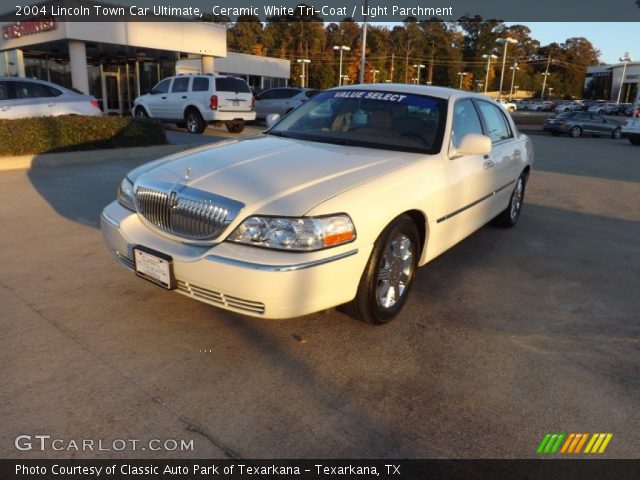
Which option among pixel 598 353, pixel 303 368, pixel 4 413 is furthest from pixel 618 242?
pixel 4 413

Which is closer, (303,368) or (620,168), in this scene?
(303,368)

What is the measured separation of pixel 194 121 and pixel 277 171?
13.1 metres

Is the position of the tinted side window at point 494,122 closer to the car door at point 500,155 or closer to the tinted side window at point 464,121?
the car door at point 500,155

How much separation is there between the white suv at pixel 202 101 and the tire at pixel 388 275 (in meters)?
12.3

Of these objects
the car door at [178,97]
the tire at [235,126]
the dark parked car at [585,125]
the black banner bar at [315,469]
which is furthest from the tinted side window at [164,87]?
the dark parked car at [585,125]

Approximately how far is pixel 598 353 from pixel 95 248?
173 inches

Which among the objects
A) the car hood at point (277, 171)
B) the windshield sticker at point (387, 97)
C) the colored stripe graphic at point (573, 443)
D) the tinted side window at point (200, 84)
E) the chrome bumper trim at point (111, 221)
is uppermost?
the tinted side window at point (200, 84)

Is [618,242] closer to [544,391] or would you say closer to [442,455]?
[544,391]

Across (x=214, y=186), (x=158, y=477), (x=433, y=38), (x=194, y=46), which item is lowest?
(x=158, y=477)

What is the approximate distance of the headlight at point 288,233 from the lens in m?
2.80

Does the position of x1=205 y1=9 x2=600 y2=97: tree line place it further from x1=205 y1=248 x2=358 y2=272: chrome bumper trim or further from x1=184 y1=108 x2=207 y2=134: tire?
x1=205 y1=248 x2=358 y2=272: chrome bumper trim

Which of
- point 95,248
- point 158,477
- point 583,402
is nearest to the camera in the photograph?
point 158,477

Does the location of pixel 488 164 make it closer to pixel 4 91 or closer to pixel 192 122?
pixel 4 91

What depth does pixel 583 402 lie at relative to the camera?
2.76 m
